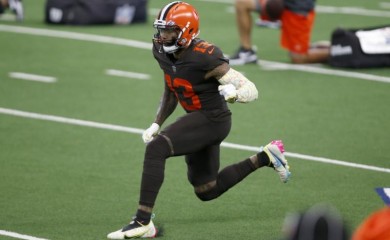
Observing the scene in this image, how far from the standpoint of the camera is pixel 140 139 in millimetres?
10750

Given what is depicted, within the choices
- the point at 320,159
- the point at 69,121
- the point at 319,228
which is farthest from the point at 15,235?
the point at 69,121

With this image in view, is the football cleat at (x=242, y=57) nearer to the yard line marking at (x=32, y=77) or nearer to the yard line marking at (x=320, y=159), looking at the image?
the yard line marking at (x=32, y=77)

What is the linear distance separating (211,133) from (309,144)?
3.15m

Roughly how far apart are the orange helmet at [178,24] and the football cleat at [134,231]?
1349 mm

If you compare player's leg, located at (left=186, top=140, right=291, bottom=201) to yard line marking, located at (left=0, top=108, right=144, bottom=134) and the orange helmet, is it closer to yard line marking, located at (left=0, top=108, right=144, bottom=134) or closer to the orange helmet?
the orange helmet

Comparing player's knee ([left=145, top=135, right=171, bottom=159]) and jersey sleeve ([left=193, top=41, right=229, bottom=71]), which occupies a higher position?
jersey sleeve ([left=193, top=41, right=229, bottom=71])

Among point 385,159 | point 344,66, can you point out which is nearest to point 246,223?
point 385,159

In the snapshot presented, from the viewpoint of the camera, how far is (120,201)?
8602 millimetres

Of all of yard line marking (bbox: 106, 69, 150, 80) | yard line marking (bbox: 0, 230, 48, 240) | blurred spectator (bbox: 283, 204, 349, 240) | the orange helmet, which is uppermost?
blurred spectator (bbox: 283, 204, 349, 240)

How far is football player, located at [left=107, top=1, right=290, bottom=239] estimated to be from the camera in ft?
24.1

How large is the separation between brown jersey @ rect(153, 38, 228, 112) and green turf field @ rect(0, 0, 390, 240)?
40.3 inches

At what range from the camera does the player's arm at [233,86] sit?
7039 millimetres

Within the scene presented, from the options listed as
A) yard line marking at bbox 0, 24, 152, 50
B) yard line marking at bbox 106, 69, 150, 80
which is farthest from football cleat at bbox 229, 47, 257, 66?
yard line marking at bbox 0, 24, 152, 50

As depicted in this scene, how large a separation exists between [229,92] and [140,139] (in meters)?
3.85
